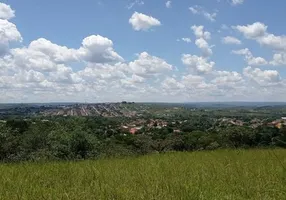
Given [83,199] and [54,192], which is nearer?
[83,199]

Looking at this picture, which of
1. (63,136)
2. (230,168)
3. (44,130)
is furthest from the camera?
(44,130)

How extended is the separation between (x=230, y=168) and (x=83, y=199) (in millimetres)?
3869

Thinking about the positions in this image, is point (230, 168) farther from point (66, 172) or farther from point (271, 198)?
point (66, 172)

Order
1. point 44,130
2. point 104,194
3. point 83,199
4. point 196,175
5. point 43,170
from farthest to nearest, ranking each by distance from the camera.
→ point 44,130 → point 43,170 → point 196,175 → point 104,194 → point 83,199

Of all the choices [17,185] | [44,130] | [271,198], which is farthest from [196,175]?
[44,130]

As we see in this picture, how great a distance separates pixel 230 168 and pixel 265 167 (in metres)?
0.80

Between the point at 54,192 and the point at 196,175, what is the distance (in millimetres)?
2684

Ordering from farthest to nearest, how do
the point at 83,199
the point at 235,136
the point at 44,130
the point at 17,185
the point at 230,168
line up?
the point at 235,136 < the point at 44,130 < the point at 230,168 < the point at 17,185 < the point at 83,199

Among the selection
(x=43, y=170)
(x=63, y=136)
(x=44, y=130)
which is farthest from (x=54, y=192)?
(x=44, y=130)

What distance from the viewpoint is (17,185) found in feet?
19.9

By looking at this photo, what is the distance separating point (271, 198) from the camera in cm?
470

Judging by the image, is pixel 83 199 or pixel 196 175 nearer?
pixel 83 199

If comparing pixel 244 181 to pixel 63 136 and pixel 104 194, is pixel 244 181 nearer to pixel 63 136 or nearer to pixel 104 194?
pixel 104 194

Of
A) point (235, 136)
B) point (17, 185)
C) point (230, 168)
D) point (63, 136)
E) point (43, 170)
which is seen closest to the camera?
point (17, 185)
